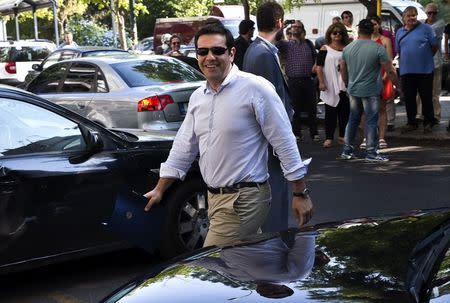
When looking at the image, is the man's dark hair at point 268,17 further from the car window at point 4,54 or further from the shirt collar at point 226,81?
the car window at point 4,54

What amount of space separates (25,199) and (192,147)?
5.01 ft

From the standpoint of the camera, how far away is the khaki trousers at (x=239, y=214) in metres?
4.46

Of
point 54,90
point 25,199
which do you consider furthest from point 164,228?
point 54,90

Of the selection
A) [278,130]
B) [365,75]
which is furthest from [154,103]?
[278,130]

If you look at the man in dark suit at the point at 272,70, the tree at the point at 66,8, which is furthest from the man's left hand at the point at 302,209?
the tree at the point at 66,8

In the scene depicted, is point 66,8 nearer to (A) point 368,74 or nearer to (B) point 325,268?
(A) point 368,74

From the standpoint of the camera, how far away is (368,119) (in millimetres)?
10523

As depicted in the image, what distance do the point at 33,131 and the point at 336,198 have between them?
393cm

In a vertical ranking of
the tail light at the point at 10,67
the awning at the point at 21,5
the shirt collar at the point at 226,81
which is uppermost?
the awning at the point at 21,5

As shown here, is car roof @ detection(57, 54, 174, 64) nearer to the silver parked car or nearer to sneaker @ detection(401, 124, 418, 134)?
the silver parked car

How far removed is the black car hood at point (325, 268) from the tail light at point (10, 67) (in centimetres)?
2312

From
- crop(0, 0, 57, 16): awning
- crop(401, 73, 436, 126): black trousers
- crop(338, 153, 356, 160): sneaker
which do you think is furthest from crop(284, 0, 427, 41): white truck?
crop(338, 153, 356, 160): sneaker

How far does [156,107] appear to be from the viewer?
35.2 ft

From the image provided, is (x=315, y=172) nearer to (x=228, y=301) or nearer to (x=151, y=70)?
(x=151, y=70)
